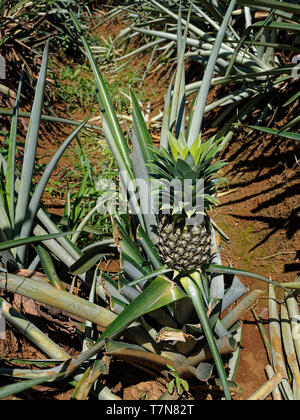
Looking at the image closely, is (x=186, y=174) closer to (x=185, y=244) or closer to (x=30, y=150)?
(x=185, y=244)

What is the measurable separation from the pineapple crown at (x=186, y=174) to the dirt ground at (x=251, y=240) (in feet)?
2.17

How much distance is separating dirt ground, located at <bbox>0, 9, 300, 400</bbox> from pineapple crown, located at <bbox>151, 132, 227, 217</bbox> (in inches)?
26.0

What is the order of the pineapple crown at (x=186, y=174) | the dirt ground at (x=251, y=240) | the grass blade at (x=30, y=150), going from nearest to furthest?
the pineapple crown at (x=186, y=174) → the grass blade at (x=30, y=150) → the dirt ground at (x=251, y=240)

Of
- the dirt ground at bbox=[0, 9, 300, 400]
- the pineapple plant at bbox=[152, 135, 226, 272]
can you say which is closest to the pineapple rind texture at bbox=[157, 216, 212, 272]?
the pineapple plant at bbox=[152, 135, 226, 272]

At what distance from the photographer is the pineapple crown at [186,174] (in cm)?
97

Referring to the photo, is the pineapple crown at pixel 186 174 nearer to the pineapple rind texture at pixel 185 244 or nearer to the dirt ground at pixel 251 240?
the pineapple rind texture at pixel 185 244

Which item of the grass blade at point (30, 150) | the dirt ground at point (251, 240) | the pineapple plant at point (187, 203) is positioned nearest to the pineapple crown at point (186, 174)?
the pineapple plant at point (187, 203)

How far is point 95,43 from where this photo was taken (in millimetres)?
4137

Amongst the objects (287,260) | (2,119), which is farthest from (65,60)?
(287,260)

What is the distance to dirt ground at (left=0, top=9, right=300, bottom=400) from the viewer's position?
125 cm

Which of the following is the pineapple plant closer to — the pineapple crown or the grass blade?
the pineapple crown

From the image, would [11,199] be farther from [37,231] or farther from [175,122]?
[175,122]

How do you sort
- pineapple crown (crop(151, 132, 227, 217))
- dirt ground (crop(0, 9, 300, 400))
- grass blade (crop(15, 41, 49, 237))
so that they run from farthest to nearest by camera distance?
dirt ground (crop(0, 9, 300, 400)) → grass blade (crop(15, 41, 49, 237)) → pineapple crown (crop(151, 132, 227, 217))

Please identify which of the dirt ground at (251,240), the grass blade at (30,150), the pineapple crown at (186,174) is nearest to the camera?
the pineapple crown at (186,174)
